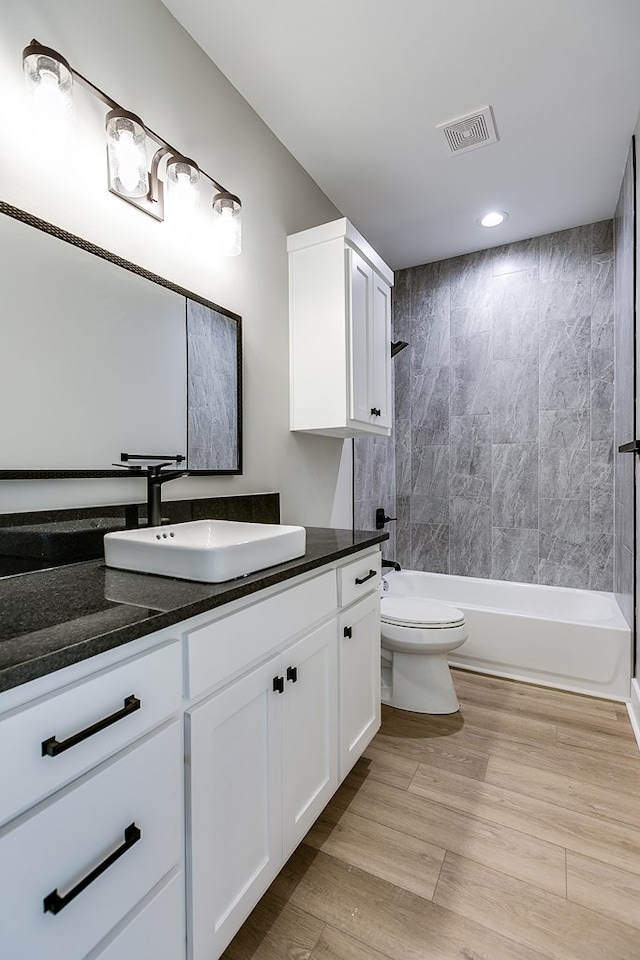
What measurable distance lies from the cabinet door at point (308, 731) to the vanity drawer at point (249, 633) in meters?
0.07

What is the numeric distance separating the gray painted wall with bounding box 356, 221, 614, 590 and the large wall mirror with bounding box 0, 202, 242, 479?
1599 millimetres

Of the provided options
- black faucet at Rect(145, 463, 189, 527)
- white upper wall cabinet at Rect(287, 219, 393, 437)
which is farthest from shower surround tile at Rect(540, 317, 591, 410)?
black faucet at Rect(145, 463, 189, 527)

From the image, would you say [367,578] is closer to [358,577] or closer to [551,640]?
[358,577]

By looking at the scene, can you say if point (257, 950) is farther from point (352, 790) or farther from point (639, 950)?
point (639, 950)

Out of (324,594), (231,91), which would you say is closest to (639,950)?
(324,594)

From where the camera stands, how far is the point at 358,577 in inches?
64.7

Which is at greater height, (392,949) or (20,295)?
(20,295)

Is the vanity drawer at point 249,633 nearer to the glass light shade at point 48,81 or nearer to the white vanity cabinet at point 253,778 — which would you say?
the white vanity cabinet at point 253,778

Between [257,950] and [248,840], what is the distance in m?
0.30

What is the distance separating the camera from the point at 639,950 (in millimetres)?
1106

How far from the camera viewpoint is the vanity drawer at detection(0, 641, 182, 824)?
59cm

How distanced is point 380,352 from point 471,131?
1015mm

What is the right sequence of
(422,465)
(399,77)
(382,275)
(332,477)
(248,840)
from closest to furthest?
(248,840) → (399,77) → (382,275) → (332,477) → (422,465)

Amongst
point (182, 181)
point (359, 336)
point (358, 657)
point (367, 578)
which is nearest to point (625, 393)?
point (359, 336)
